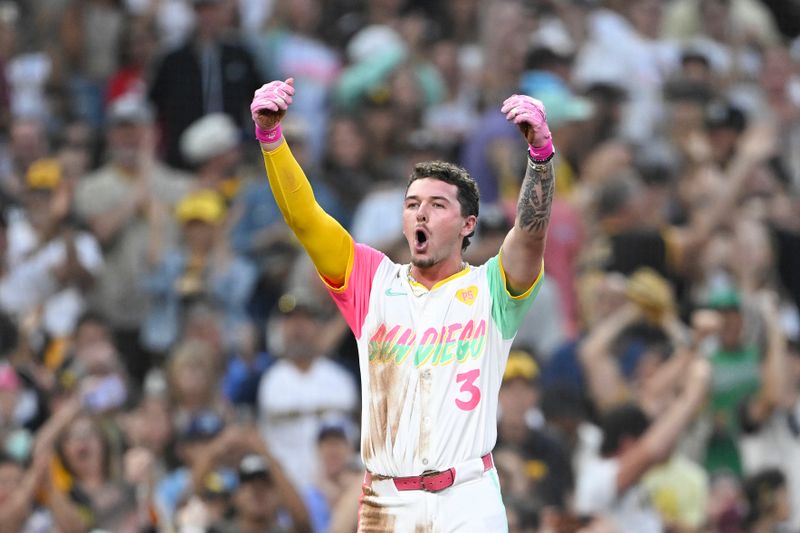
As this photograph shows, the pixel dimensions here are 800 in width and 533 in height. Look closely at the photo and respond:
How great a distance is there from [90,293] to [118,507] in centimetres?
314

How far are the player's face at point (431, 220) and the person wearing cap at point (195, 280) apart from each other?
237 inches

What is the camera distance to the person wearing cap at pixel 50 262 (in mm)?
13977

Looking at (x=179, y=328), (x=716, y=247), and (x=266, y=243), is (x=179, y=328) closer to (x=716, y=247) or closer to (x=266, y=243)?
(x=266, y=243)

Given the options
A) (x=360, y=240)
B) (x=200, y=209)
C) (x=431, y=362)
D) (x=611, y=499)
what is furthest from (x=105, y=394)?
(x=431, y=362)

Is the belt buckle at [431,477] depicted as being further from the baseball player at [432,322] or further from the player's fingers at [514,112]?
the player's fingers at [514,112]

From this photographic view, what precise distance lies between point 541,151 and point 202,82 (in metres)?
8.62

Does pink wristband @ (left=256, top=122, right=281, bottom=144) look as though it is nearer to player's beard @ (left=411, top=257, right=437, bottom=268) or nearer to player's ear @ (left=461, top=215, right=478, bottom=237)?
player's beard @ (left=411, top=257, right=437, bottom=268)

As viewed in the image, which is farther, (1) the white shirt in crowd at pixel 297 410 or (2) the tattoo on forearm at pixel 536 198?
(1) the white shirt in crowd at pixel 297 410

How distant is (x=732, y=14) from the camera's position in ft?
62.2

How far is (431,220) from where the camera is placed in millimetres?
8062

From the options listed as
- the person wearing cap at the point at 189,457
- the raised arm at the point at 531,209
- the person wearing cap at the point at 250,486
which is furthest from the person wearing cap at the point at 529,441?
the raised arm at the point at 531,209

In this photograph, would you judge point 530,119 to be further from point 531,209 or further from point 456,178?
point 456,178

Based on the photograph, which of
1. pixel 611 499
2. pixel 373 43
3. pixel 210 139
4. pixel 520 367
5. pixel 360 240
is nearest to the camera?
pixel 611 499

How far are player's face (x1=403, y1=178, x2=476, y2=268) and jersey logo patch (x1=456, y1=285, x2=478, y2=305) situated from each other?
18cm
